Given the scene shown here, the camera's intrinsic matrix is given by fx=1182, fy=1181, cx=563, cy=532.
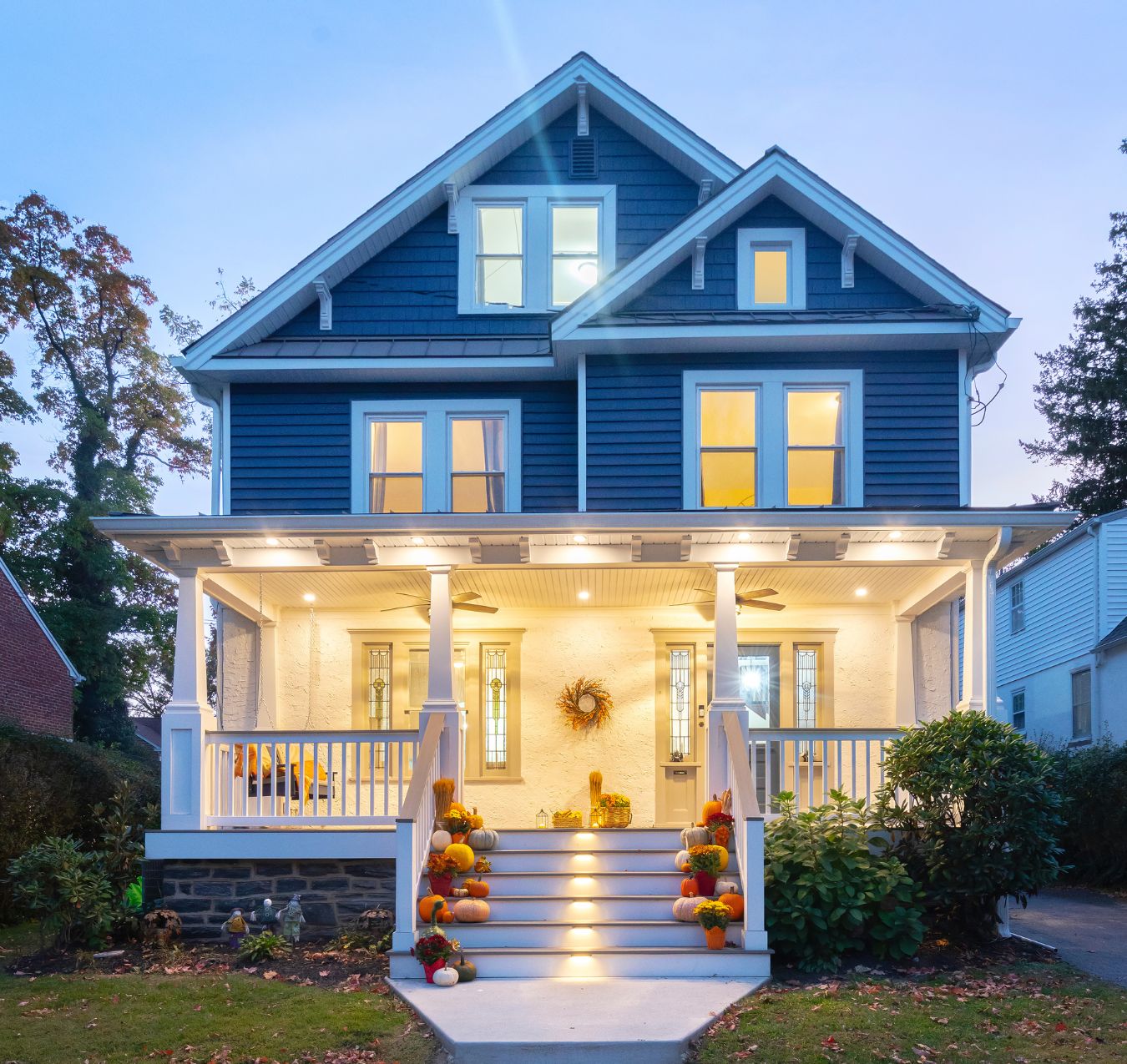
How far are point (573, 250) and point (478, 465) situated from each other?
2.82 meters

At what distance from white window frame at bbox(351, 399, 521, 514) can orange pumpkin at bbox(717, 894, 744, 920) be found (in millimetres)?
5037

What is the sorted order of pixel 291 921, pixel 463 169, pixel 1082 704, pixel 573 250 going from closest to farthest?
1. pixel 291 921
2. pixel 463 169
3. pixel 573 250
4. pixel 1082 704

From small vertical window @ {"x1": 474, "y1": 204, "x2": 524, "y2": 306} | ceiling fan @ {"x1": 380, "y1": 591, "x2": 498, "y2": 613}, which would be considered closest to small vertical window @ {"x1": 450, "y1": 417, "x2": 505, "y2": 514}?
ceiling fan @ {"x1": 380, "y1": 591, "x2": 498, "y2": 613}

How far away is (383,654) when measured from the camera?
A: 44.0ft

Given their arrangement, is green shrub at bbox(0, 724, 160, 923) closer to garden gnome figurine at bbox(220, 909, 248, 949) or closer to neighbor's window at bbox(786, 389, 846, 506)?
garden gnome figurine at bbox(220, 909, 248, 949)

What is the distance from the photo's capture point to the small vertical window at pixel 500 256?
44.2 ft

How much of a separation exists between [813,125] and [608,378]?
52.7 m

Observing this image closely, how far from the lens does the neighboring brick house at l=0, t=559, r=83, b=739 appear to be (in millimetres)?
22344

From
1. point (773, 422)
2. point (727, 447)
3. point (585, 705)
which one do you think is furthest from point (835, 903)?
point (773, 422)

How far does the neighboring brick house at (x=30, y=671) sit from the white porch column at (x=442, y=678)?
45.9 feet

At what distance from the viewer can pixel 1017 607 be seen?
2414 centimetres

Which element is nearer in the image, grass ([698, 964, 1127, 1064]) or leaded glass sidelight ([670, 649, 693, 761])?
A: grass ([698, 964, 1127, 1064])

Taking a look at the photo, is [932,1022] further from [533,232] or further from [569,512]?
[533,232]

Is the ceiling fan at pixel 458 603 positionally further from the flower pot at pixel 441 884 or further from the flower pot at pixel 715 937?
the flower pot at pixel 715 937
